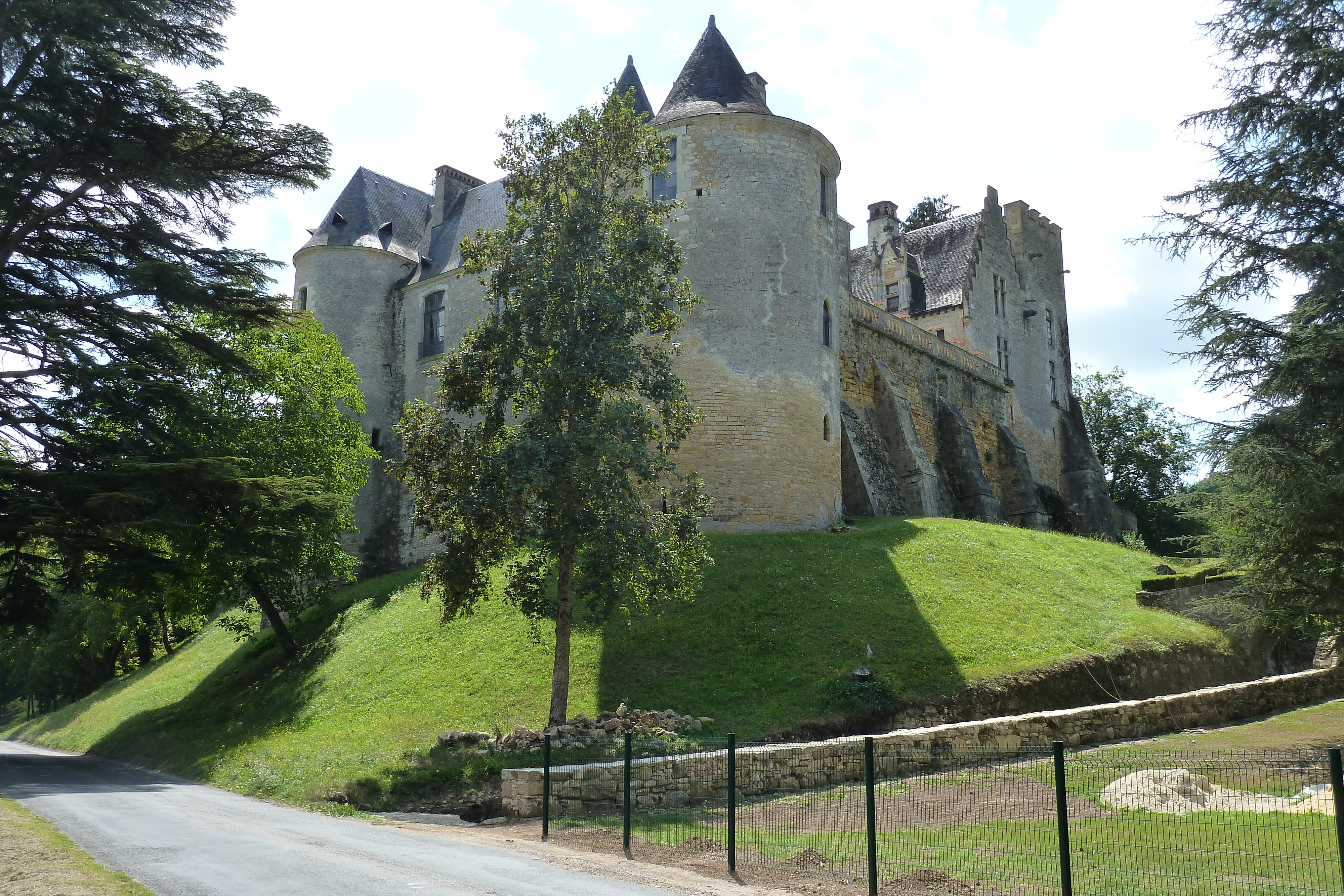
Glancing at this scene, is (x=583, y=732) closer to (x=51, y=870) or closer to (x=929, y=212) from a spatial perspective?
(x=51, y=870)

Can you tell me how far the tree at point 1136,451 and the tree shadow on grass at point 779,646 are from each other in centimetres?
2690

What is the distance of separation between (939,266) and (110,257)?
31.0m

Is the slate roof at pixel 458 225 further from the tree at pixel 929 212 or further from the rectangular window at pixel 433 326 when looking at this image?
the tree at pixel 929 212

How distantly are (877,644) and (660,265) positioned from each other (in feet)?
24.4

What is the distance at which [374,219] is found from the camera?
36219 millimetres

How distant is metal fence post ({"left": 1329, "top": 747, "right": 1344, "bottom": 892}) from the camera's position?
6133 mm

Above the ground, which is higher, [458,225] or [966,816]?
[458,225]

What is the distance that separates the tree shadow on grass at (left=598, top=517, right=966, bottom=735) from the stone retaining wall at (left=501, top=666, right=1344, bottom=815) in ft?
5.82

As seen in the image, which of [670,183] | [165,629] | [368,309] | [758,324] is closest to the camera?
[758,324]

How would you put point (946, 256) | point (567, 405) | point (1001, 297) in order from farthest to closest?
point (1001, 297), point (946, 256), point (567, 405)

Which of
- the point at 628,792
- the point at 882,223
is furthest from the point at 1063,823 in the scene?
the point at 882,223

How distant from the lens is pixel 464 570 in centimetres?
1567

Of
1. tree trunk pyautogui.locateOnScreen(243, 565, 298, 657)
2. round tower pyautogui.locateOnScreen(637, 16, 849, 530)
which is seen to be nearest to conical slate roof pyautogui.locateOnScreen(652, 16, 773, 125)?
round tower pyautogui.locateOnScreen(637, 16, 849, 530)

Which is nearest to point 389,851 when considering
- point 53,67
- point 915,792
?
point 915,792
